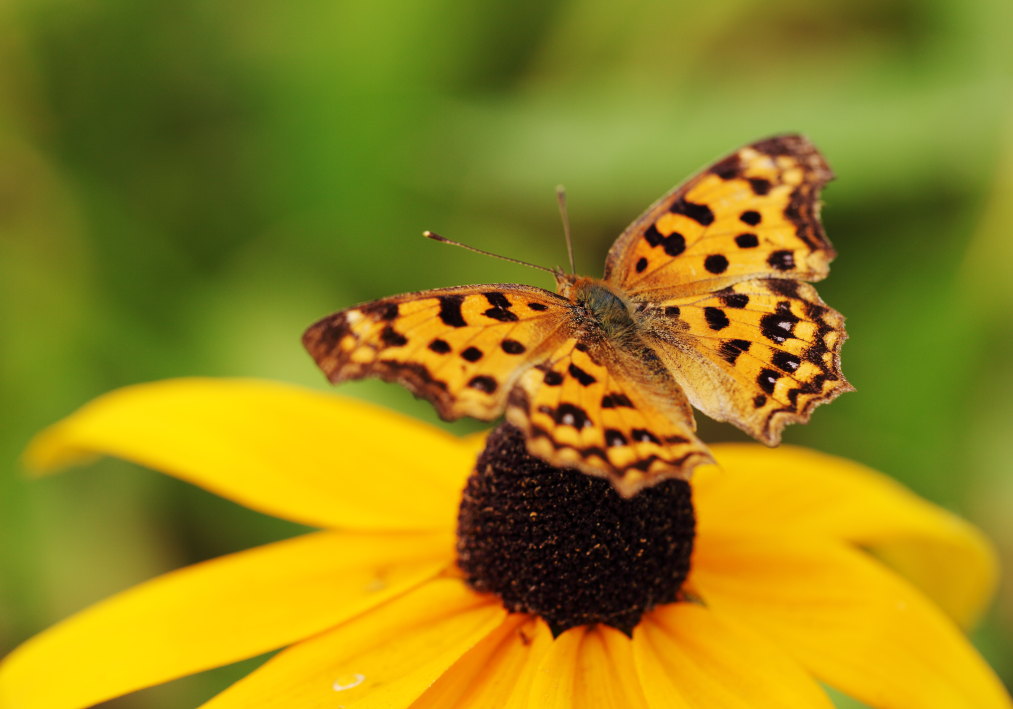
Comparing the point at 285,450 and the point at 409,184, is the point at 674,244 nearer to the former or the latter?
the point at 285,450

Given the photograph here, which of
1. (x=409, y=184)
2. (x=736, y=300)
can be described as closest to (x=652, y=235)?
(x=736, y=300)

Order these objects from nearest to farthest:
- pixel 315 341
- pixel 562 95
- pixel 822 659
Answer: pixel 315 341 → pixel 822 659 → pixel 562 95

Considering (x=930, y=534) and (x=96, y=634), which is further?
(x=930, y=534)

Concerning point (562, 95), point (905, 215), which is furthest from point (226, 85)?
point (905, 215)

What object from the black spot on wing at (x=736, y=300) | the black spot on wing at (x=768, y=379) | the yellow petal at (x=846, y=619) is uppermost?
the black spot on wing at (x=736, y=300)

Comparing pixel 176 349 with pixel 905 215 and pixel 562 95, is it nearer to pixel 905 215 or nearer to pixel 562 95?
pixel 562 95

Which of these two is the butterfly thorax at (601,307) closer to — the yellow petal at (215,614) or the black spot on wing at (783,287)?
the black spot on wing at (783,287)

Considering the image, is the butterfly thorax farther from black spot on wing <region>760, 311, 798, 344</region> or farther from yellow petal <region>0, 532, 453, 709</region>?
yellow petal <region>0, 532, 453, 709</region>

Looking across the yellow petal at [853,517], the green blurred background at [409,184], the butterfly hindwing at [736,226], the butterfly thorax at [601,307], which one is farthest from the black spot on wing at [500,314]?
the green blurred background at [409,184]
